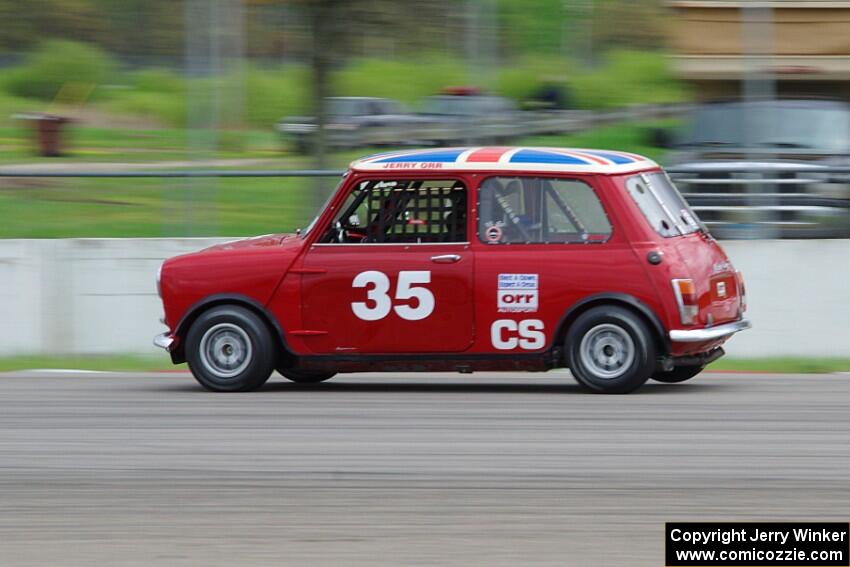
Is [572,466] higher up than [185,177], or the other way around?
[185,177]

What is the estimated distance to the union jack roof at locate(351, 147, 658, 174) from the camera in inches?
413

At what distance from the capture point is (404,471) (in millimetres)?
7824

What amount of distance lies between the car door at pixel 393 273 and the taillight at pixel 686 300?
1.40 metres

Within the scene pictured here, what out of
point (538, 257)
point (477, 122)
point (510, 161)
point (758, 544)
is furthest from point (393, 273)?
point (477, 122)

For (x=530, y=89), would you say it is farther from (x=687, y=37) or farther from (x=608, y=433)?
(x=608, y=433)

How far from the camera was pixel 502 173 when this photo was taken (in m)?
10.5

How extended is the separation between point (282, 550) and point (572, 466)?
217 centimetres

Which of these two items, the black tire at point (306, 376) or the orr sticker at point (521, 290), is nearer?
the orr sticker at point (521, 290)

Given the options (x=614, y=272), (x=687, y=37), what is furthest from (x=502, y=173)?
(x=687, y=37)

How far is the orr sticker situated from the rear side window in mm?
912

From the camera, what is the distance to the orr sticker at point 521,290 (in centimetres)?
1033

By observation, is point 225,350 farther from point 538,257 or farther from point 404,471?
point 404,471

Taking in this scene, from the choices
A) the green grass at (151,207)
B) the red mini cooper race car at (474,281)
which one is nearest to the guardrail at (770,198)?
the red mini cooper race car at (474,281)

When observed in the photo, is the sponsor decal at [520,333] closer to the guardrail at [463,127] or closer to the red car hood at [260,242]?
the red car hood at [260,242]
